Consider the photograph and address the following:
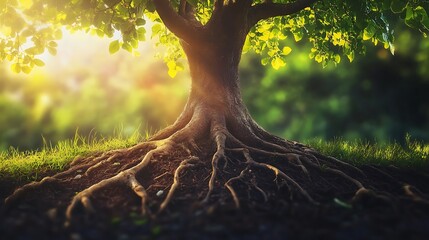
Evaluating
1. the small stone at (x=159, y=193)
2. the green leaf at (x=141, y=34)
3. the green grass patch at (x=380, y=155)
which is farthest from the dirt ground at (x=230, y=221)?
the green leaf at (x=141, y=34)

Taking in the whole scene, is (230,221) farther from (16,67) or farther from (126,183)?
(16,67)

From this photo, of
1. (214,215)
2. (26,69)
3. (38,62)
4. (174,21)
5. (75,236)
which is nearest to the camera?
(75,236)

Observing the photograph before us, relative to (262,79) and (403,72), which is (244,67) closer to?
(262,79)

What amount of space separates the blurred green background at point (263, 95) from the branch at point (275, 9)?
13.3 metres

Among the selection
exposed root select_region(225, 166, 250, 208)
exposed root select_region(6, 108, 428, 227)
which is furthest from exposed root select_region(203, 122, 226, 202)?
exposed root select_region(225, 166, 250, 208)

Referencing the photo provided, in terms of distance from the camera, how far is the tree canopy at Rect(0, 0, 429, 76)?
506cm

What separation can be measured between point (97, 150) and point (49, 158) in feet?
2.47

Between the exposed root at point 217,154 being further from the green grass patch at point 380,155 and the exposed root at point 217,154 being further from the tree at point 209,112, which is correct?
the green grass patch at point 380,155

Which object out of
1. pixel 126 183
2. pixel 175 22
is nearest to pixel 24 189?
pixel 126 183

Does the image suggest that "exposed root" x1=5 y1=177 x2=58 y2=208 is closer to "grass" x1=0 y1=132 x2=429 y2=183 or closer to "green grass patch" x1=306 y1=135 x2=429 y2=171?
"grass" x1=0 y1=132 x2=429 y2=183

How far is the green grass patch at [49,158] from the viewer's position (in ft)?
19.2

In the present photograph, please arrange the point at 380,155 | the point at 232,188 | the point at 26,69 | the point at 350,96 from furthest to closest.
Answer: the point at 350,96 → the point at 380,155 → the point at 26,69 → the point at 232,188

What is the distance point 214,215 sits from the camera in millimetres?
3951

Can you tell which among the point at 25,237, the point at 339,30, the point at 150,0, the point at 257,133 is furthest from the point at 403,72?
the point at 25,237
